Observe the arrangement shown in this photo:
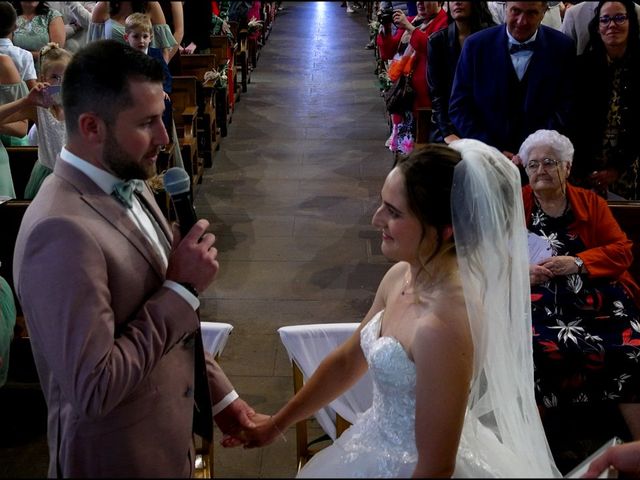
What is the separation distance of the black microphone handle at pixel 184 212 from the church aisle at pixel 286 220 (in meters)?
1.48

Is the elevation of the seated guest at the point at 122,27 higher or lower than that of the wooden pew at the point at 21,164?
higher

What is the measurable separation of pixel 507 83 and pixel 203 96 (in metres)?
3.86

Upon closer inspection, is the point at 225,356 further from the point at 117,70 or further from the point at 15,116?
the point at 117,70

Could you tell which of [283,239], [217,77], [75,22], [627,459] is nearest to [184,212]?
[627,459]

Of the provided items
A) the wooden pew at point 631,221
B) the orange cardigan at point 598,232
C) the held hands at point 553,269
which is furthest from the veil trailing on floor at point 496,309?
the wooden pew at point 631,221

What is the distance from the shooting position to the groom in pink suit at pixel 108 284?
1.76 metres

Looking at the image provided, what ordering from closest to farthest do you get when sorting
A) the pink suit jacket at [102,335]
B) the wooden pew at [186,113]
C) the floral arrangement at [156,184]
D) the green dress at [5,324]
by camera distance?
the pink suit jacket at [102,335]
the green dress at [5,324]
the floral arrangement at [156,184]
the wooden pew at [186,113]

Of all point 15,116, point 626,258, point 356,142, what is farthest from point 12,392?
point 356,142

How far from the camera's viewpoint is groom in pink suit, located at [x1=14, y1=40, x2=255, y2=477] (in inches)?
69.4

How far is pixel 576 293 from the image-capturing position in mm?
3588

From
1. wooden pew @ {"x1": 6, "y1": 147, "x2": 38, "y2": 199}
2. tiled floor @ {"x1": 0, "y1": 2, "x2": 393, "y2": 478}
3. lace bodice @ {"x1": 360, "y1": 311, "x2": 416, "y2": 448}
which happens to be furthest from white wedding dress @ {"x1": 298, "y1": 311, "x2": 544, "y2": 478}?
wooden pew @ {"x1": 6, "y1": 147, "x2": 38, "y2": 199}

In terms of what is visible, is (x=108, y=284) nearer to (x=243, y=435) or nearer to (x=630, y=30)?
(x=243, y=435)

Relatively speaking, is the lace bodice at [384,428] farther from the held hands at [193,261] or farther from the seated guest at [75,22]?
the seated guest at [75,22]

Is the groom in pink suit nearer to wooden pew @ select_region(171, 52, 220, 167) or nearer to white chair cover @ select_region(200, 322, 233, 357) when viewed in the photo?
white chair cover @ select_region(200, 322, 233, 357)
